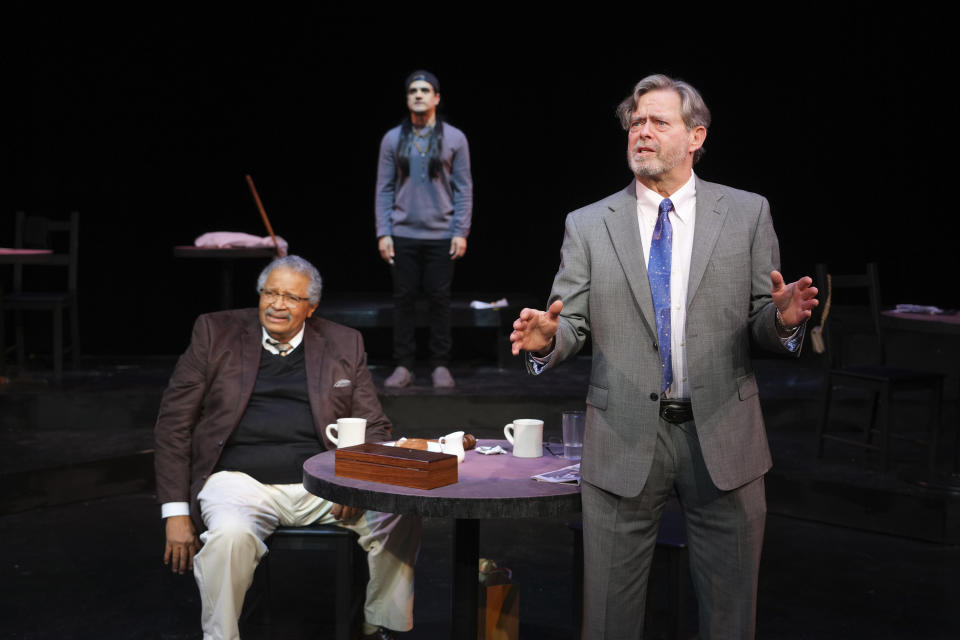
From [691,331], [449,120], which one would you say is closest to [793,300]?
[691,331]

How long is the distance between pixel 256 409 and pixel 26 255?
3.45 meters

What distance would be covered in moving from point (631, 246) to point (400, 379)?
12.6ft

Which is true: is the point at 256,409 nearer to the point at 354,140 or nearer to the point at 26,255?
the point at 26,255

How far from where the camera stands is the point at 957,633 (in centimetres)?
365

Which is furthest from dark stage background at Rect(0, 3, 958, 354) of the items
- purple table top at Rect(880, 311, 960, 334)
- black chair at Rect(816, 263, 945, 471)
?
purple table top at Rect(880, 311, 960, 334)

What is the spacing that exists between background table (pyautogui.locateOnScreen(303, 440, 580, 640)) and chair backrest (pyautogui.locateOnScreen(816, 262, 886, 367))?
0.91 m

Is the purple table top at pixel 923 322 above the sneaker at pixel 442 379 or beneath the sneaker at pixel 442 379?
above

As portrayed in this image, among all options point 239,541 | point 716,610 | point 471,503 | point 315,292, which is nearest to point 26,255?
point 315,292

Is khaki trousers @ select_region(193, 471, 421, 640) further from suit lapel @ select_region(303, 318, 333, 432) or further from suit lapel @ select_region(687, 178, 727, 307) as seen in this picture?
suit lapel @ select_region(687, 178, 727, 307)

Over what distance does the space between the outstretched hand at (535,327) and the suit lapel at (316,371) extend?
4.11 feet

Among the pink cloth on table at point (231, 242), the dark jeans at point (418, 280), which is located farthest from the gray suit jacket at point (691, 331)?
the pink cloth on table at point (231, 242)

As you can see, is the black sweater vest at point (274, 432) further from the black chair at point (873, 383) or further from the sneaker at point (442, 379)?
the sneaker at point (442, 379)

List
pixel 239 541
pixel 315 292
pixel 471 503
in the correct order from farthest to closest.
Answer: pixel 315 292 → pixel 239 541 → pixel 471 503

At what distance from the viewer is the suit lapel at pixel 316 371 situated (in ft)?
11.0
